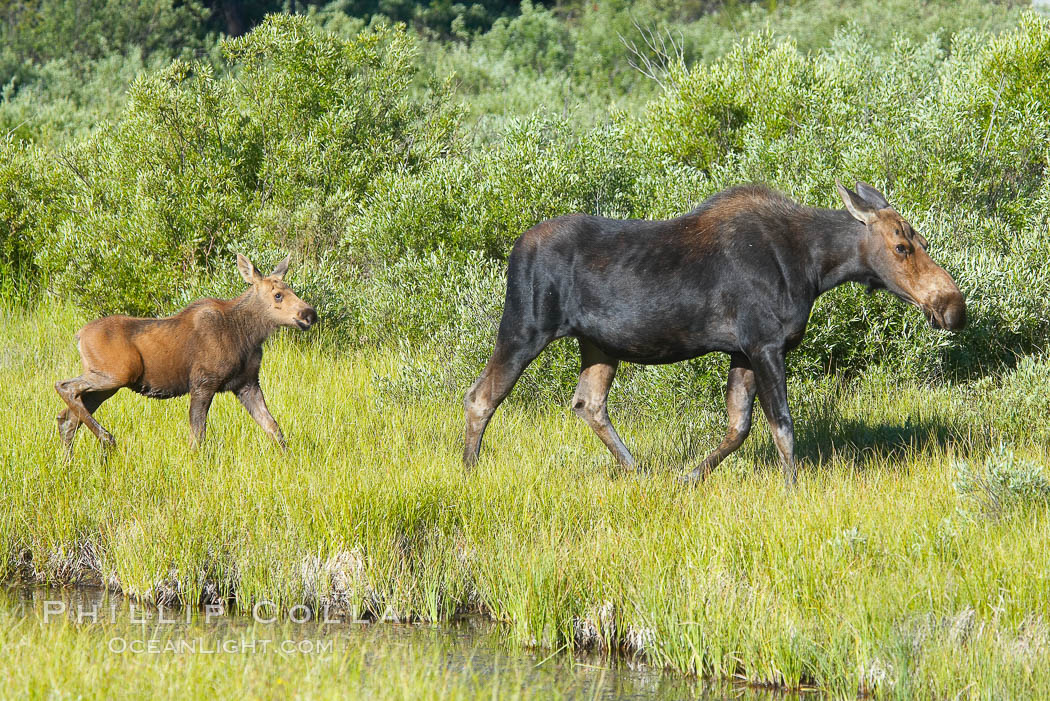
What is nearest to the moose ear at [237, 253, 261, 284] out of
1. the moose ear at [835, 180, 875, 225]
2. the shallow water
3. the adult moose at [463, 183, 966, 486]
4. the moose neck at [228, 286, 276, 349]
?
the moose neck at [228, 286, 276, 349]

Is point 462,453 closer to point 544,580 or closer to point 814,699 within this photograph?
point 544,580

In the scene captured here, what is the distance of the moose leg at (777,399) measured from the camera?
680cm

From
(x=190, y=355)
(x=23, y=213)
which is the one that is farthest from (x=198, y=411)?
(x=23, y=213)

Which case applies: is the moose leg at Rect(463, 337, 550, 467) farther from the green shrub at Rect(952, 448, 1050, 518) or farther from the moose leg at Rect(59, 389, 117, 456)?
the green shrub at Rect(952, 448, 1050, 518)

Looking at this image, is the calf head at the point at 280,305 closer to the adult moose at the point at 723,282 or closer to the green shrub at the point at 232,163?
the adult moose at the point at 723,282

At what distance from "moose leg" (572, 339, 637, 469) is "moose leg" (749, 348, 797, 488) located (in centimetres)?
115

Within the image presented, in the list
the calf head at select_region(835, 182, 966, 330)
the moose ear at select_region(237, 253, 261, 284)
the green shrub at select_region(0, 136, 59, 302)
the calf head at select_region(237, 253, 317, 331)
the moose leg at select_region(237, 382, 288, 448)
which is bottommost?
the green shrub at select_region(0, 136, 59, 302)

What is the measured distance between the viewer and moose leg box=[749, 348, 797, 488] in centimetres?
680

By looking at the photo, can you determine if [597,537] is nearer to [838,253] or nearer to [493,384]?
[493,384]

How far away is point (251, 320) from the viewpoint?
310 inches

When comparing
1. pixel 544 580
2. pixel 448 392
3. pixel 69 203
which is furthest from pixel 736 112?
pixel 544 580

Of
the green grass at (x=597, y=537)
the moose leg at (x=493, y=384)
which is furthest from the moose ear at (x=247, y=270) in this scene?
the moose leg at (x=493, y=384)

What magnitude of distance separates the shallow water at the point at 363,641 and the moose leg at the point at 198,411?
1534 mm

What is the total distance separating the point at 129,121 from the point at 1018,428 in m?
10.2
